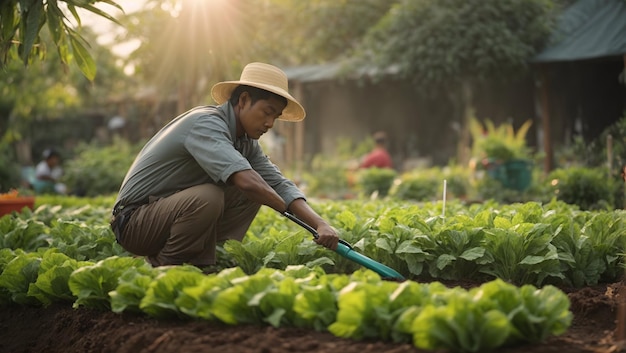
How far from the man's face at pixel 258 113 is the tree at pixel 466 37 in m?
11.8

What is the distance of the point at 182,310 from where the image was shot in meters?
3.65

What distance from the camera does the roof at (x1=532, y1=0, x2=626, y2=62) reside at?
48.3 feet

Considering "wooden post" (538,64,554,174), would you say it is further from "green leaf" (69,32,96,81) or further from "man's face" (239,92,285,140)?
"man's face" (239,92,285,140)

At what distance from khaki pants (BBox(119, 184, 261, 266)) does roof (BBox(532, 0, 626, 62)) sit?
10.9 metres

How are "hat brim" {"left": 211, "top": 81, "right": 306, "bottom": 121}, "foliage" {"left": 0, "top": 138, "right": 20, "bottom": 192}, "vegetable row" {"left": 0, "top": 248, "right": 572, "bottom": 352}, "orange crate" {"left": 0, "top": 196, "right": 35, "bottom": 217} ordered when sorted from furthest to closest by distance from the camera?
"foliage" {"left": 0, "top": 138, "right": 20, "bottom": 192} < "orange crate" {"left": 0, "top": 196, "right": 35, "bottom": 217} < "hat brim" {"left": 211, "top": 81, "right": 306, "bottom": 121} < "vegetable row" {"left": 0, "top": 248, "right": 572, "bottom": 352}

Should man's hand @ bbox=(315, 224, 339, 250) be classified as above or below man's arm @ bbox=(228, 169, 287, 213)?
below

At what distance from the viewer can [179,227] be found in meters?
4.92

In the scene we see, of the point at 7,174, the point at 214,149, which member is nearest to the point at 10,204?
the point at 214,149

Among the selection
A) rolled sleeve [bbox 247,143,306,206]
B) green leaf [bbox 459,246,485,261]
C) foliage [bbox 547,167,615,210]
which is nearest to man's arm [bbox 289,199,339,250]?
rolled sleeve [bbox 247,143,306,206]

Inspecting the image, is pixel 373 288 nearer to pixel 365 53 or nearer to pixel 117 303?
pixel 117 303

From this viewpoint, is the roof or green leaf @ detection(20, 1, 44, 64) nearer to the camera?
green leaf @ detection(20, 1, 44, 64)

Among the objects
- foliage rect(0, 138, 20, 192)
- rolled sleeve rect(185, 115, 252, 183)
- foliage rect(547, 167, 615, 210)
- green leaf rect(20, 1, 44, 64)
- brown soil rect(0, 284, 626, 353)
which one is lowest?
foliage rect(0, 138, 20, 192)

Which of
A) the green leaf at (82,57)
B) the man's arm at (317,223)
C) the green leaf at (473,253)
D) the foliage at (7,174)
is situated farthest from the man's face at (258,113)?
the foliage at (7,174)

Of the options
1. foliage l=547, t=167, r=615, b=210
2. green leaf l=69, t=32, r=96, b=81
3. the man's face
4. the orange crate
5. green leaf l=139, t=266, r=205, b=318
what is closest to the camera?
green leaf l=139, t=266, r=205, b=318
